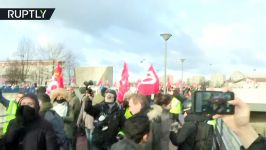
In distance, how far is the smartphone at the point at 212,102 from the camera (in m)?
2.40

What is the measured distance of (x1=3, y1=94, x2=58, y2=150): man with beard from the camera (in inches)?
192

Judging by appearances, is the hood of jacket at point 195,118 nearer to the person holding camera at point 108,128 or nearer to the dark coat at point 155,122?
the person holding camera at point 108,128

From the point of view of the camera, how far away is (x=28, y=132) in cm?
489

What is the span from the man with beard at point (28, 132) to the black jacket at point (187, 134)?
2.38m

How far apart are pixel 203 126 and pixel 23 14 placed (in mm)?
5642

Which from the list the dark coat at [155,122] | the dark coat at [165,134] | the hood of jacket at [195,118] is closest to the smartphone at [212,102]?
the dark coat at [155,122]

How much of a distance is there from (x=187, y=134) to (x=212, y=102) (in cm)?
455

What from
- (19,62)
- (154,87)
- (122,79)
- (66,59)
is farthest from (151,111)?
(19,62)

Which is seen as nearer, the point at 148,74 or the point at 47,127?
the point at 47,127

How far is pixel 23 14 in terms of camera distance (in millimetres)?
10812

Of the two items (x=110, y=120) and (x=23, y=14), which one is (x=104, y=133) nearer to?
(x=110, y=120)

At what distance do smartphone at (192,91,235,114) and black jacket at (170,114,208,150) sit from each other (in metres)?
4.28

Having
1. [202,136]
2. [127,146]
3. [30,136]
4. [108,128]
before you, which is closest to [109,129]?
[108,128]

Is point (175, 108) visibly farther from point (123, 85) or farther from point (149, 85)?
point (123, 85)
